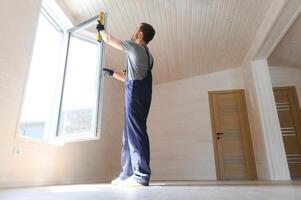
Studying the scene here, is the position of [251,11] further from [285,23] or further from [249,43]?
[249,43]

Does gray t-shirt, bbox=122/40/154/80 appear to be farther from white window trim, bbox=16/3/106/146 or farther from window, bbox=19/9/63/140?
window, bbox=19/9/63/140

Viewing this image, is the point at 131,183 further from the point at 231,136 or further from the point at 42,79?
the point at 231,136

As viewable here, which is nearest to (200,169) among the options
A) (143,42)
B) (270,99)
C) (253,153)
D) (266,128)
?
(253,153)

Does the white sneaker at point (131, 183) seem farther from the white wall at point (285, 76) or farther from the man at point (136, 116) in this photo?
the white wall at point (285, 76)

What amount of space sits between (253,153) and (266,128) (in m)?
1.04

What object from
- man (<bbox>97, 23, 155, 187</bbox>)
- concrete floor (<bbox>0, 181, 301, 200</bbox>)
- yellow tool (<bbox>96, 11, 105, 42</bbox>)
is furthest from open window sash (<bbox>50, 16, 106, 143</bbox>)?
concrete floor (<bbox>0, 181, 301, 200</bbox>)

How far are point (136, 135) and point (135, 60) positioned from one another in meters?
0.70

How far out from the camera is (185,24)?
3.52 meters

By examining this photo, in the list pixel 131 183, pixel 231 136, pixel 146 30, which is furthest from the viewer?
pixel 231 136

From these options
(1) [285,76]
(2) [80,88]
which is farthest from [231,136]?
(2) [80,88]

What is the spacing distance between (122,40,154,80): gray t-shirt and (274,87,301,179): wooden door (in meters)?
4.40

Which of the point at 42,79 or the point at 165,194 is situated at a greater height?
the point at 42,79

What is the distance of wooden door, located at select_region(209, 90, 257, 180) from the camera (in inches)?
190

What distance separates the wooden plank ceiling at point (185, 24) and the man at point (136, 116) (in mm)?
992
